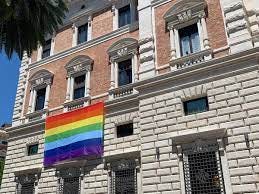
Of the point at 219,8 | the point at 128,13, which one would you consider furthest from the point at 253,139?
the point at 128,13

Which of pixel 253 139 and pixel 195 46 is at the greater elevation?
pixel 195 46

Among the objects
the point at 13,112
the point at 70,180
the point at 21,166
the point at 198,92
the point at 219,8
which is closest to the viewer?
the point at 198,92

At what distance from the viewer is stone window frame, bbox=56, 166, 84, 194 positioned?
1747 cm

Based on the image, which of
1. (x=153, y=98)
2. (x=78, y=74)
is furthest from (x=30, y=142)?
(x=153, y=98)

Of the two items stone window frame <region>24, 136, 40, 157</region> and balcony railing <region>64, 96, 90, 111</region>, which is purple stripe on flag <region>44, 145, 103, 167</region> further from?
balcony railing <region>64, 96, 90, 111</region>

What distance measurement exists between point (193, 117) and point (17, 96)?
1474 centimetres

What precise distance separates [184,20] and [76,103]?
26.4 feet

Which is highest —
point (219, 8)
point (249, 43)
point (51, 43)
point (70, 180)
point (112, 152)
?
point (51, 43)

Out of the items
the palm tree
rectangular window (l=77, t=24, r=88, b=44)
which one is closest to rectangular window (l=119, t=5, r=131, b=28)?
rectangular window (l=77, t=24, r=88, b=44)

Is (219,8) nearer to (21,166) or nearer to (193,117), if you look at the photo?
(193,117)

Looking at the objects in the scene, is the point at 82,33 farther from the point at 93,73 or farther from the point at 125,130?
the point at 125,130

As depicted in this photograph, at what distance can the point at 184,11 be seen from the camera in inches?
669

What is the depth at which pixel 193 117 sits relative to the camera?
1450 centimetres

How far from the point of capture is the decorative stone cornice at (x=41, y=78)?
22484 mm
